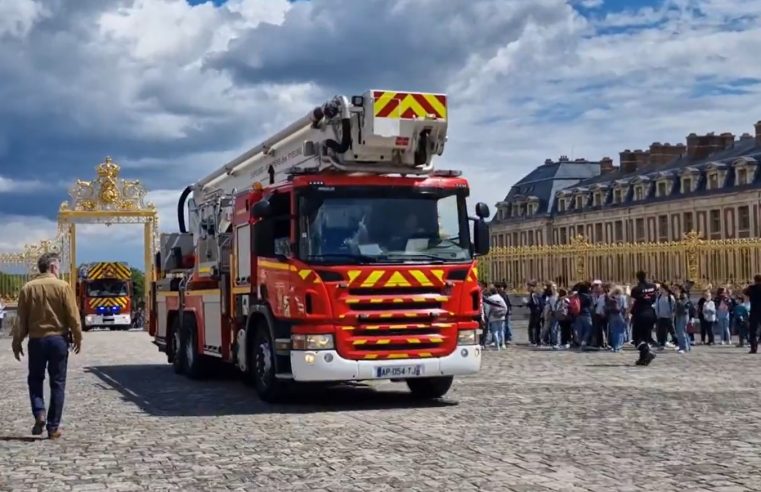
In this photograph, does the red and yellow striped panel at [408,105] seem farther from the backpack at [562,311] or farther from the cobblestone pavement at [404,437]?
the backpack at [562,311]

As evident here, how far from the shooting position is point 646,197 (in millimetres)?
75688

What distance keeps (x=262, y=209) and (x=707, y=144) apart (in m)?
65.3

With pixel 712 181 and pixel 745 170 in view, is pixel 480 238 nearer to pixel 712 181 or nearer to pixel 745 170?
pixel 745 170

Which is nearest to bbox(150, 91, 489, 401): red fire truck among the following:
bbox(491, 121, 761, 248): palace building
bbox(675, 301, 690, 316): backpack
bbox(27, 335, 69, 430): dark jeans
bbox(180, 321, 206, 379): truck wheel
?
bbox(27, 335, 69, 430): dark jeans

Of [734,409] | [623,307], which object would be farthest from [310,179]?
[623,307]

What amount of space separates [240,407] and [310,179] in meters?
3.02

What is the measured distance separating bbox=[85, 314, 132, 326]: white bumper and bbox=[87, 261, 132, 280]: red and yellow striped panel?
5.95 ft

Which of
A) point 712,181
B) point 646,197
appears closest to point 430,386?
point 712,181

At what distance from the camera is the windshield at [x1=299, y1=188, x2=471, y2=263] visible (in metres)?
13.8

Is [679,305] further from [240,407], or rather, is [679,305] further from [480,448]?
[480,448]

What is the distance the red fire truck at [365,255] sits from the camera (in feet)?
45.1

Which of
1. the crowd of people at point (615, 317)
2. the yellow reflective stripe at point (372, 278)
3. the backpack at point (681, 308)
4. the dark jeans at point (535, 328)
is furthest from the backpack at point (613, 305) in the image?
the yellow reflective stripe at point (372, 278)

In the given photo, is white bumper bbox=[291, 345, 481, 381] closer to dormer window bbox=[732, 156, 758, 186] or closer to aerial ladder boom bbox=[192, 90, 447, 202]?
aerial ladder boom bbox=[192, 90, 447, 202]

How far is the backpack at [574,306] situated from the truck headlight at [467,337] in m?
14.3
